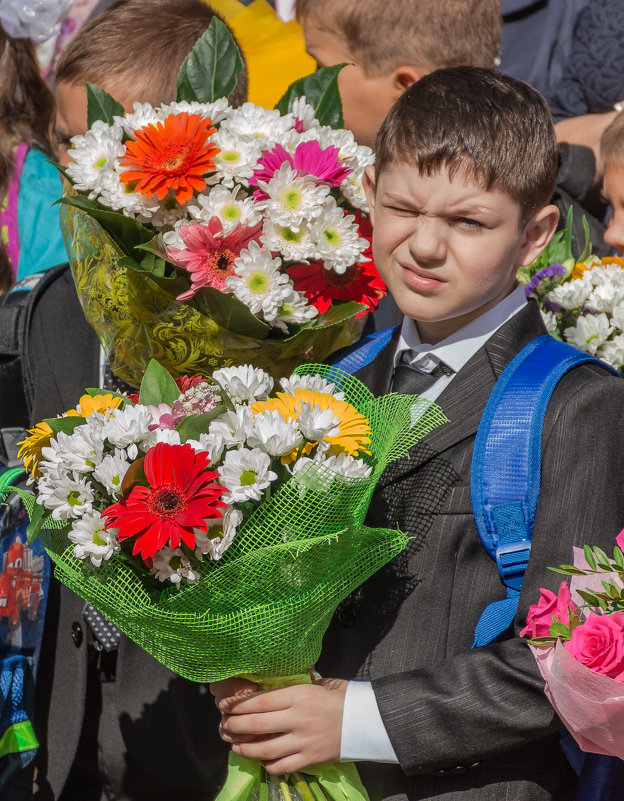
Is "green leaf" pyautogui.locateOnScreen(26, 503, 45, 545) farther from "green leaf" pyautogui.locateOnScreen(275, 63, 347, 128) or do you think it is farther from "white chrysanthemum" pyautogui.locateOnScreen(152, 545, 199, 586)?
"green leaf" pyautogui.locateOnScreen(275, 63, 347, 128)

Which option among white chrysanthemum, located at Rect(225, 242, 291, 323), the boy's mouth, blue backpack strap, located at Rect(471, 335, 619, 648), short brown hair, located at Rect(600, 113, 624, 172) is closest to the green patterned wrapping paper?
white chrysanthemum, located at Rect(225, 242, 291, 323)

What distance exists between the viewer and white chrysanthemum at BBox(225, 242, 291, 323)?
192cm

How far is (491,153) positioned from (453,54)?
1295 mm

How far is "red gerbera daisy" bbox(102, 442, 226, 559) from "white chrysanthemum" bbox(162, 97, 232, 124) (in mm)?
819

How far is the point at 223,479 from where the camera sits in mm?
1572

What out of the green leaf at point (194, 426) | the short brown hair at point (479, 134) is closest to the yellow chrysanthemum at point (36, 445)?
the green leaf at point (194, 426)

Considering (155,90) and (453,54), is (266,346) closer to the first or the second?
(155,90)

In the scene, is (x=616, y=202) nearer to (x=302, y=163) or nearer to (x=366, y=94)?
(x=366, y=94)

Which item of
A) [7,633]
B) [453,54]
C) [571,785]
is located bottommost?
[7,633]

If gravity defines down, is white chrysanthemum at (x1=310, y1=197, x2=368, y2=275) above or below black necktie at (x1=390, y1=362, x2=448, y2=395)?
above

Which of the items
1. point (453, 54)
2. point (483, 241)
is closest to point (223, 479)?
point (483, 241)

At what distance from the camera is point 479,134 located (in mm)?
1887

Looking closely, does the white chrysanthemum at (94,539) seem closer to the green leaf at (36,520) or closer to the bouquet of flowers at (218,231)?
the green leaf at (36,520)

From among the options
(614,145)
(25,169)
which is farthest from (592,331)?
(25,169)
